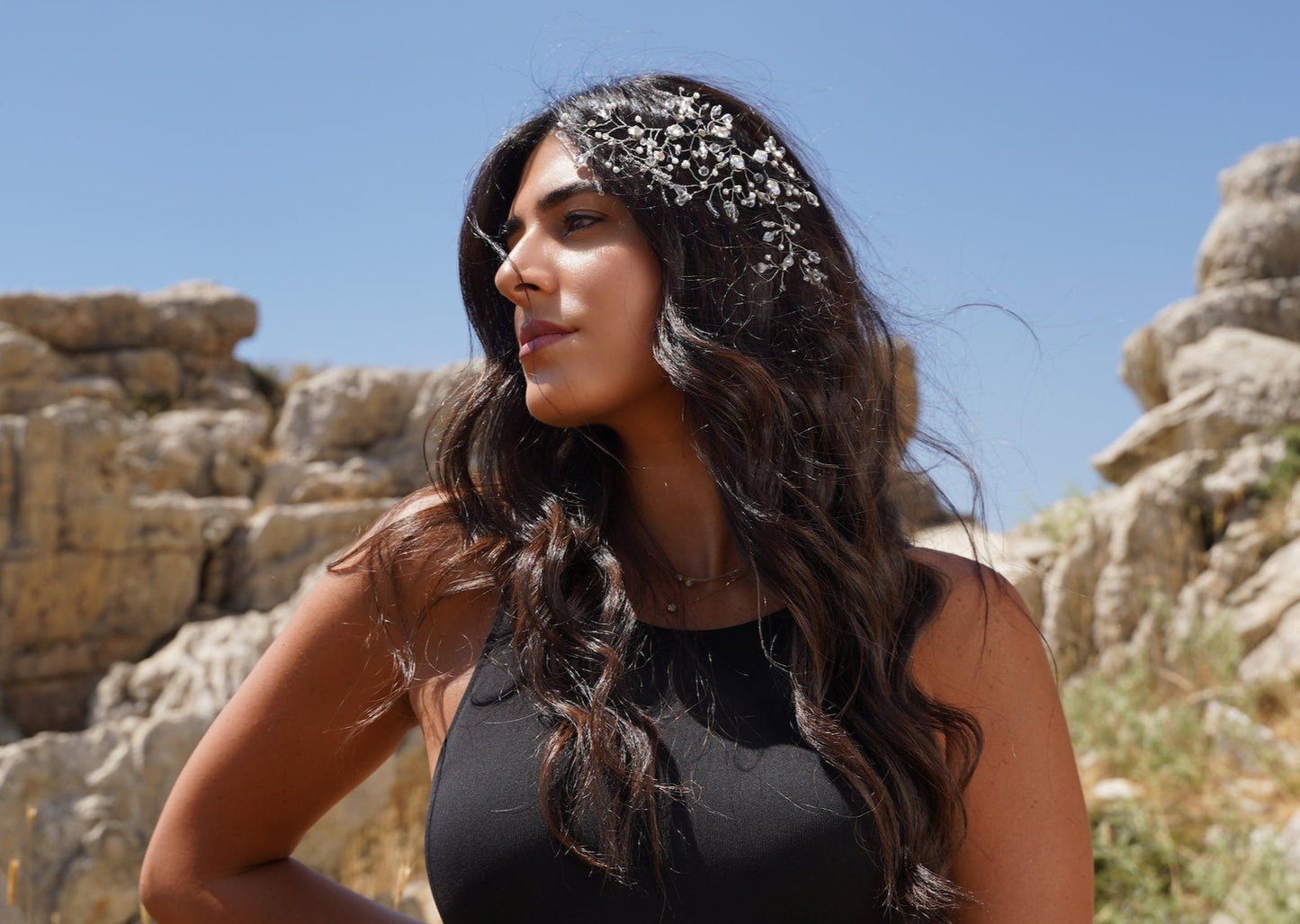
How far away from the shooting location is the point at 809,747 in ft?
5.89

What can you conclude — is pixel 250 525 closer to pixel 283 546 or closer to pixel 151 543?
pixel 283 546

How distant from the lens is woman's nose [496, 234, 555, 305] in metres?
1.99

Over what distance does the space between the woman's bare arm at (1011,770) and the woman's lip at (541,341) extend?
0.80 metres

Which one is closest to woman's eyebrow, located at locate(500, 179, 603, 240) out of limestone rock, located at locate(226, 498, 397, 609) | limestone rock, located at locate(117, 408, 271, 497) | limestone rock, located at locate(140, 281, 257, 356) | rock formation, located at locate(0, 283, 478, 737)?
rock formation, located at locate(0, 283, 478, 737)

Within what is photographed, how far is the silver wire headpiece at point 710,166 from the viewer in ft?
6.80

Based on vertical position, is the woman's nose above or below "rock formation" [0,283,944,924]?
above

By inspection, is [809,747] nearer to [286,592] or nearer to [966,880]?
[966,880]

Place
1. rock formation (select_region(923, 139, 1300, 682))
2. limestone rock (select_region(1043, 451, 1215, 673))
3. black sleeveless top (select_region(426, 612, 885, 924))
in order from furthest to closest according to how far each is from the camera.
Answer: limestone rock (select_region(1043, 451, 1215, 673)) < rock formation (select_region(923, 139, 1300, 682)) < black sleeveless top (select_region(426, 612, 885, 924))

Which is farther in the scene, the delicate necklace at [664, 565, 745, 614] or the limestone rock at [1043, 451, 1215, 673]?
the limestone rock at [1043, 451, 1215, 673]

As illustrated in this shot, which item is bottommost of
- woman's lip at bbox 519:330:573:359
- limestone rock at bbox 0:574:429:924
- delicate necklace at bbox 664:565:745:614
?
limestone rock at bbox 0:574:429:924

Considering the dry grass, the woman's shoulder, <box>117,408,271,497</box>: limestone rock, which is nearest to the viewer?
the woman's shoulder

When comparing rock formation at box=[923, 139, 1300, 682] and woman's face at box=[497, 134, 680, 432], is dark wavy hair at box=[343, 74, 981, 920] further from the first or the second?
rock formation at box=[923, 139, 1300, 682]

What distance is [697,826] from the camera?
173cm

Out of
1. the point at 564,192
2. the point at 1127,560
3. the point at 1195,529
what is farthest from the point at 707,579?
the point at 1195,529
